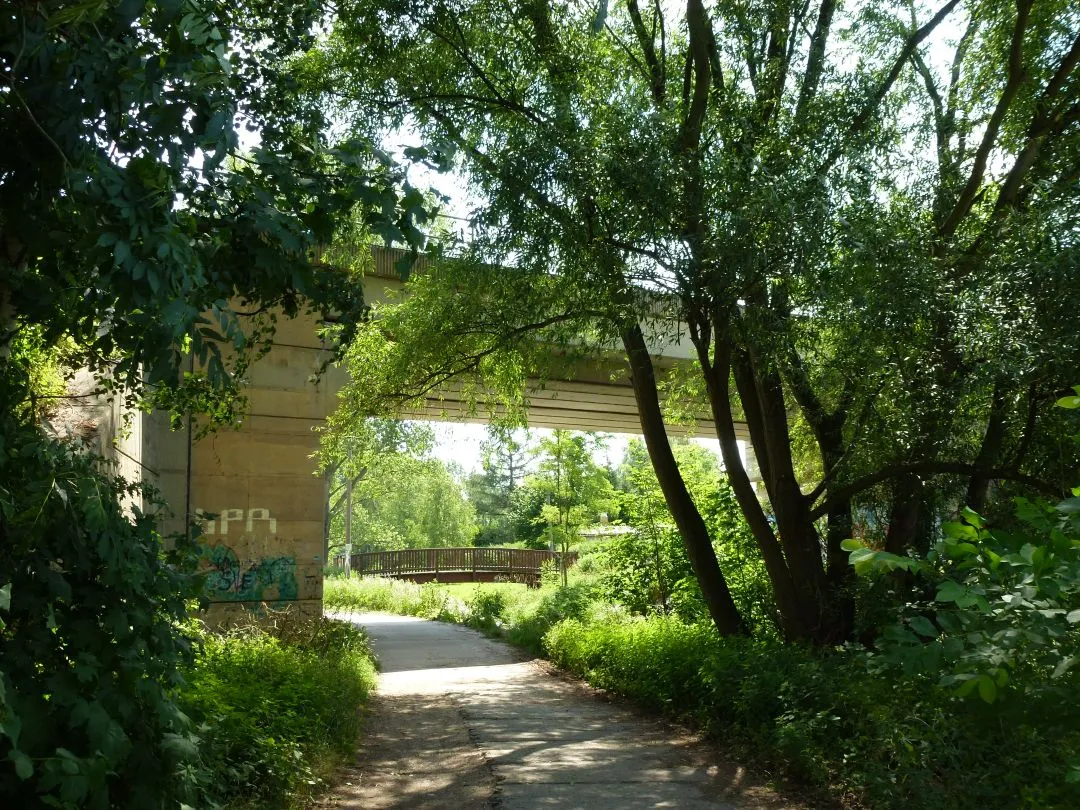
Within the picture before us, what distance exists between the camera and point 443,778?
7.77 metres

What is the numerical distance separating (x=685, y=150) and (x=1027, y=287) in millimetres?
3071

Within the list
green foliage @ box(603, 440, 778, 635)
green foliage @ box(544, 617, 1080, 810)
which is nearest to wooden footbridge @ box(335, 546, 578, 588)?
green foliage @ box(603, 440, 778, 635)

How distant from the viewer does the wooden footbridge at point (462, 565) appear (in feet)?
120

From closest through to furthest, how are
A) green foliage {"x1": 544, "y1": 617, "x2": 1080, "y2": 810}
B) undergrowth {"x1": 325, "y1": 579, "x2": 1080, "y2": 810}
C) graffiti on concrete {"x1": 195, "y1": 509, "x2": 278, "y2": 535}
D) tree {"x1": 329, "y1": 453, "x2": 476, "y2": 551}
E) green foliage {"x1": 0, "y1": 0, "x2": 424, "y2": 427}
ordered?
green foliage {"x1": 0, "y1": 0, "x2": 424, "y2": 427}, undergrowth {"x1": 325, "y1": 579, "x2": 1080, "y2": 810}, green foliage {"x1": 544, "y1": 617, "x2": 1080, "y2": 810}, graffiti on concrete {"x1": 195, "y1": 509, "x2": 278, "y2": 535}, tree {"x1": 329, "y1": 453, "x2": 476, "y2": 551}

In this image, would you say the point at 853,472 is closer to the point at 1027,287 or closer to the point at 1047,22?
the point at 1027,287

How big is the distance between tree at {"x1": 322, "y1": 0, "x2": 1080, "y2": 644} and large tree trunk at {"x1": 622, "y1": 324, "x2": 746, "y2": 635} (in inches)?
1.4

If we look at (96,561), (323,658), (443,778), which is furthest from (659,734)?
(96,561)

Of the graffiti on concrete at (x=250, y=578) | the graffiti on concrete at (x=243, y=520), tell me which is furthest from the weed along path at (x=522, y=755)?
the graffiti on concrete at (x=243, y=520)

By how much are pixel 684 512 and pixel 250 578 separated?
6.32 metres

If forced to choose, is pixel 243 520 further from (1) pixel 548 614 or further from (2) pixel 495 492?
(2) pixel 495 492

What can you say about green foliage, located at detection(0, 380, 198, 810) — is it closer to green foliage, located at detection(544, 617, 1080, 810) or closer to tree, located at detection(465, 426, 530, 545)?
green foliage, located at detection(544, 617, 1080, 810)

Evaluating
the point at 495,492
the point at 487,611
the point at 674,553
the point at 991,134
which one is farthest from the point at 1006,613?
the point at 495,492

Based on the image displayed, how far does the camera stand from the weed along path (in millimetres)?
7047

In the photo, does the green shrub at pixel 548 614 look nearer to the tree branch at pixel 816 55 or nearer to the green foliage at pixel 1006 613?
the tree branch at pixel 816 55
